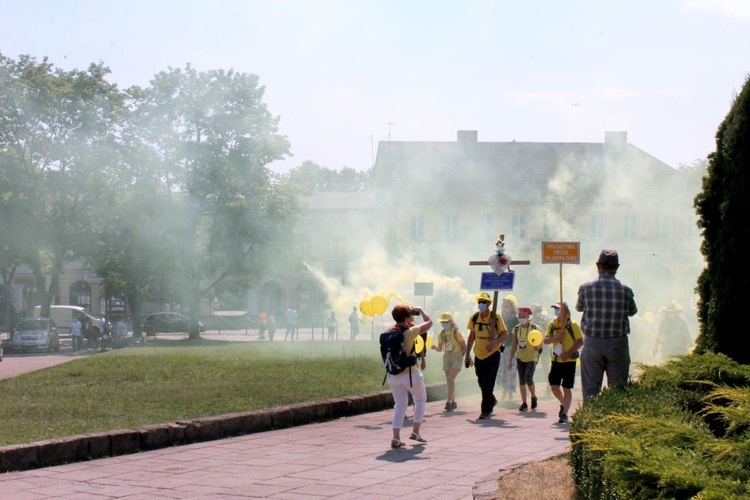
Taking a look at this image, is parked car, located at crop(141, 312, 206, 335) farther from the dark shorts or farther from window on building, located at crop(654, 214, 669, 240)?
the dark shorts

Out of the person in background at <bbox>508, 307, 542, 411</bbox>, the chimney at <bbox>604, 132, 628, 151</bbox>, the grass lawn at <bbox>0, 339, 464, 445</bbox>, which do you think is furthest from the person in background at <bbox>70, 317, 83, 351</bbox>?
the chimney at <bbox>604, 132, 628, 151</bbox>

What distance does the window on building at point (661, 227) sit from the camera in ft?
179

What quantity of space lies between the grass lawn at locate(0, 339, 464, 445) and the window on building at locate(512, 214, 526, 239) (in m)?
34.2

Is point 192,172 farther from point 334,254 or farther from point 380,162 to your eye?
point 334,254

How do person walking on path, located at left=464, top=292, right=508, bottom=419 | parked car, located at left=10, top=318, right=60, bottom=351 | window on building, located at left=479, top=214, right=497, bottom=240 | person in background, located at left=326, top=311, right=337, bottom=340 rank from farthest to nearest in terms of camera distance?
window on building, located at left=479, top=214, right=497, bottom=240 < person in background, located at left=326, top=311, right=337, bottom=340 < parked car, located at left=10, top=318, right=60, bottom=351 < person walking on path, located at left=464, top=292, right=508, bottom=419

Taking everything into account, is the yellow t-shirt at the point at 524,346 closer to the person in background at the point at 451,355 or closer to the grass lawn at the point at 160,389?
the person in background at the point at 451,355

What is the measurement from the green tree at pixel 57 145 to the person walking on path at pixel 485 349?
3384cm

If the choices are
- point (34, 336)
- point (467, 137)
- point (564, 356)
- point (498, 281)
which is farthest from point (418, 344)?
point (467, 137)

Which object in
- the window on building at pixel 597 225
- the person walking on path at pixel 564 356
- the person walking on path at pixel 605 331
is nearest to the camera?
the person walking on path at pixel 605 331

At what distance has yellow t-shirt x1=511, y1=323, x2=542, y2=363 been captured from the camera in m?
15.1

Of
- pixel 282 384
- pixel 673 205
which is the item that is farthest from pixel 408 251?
pixel 282 384

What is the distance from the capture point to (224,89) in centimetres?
4766

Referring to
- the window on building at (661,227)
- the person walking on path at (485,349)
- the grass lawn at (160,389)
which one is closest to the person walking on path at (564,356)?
the person walking on path at (485,349)

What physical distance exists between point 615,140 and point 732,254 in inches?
2264
